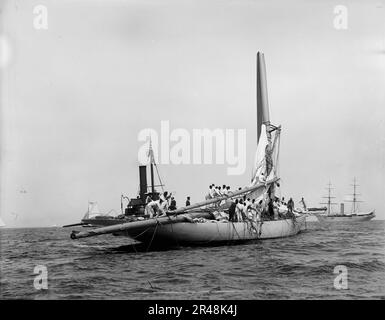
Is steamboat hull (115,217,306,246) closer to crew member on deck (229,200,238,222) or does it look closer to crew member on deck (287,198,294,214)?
crew member on deck (229,200,238,222)

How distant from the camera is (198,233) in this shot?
24812mm

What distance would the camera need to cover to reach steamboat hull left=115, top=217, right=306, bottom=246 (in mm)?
23953

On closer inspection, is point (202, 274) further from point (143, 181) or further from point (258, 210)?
point (143, 181)

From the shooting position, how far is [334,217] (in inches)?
3531

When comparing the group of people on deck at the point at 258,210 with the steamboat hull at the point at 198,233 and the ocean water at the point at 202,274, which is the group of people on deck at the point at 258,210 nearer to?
the steamboat hull at the point at 198,233

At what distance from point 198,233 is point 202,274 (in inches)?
274

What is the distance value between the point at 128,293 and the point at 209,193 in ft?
45.1

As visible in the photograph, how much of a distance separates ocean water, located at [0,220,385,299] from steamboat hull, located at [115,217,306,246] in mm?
691

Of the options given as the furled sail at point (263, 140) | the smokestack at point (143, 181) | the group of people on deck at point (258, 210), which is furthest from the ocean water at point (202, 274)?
the smokestack at point (143, 181)

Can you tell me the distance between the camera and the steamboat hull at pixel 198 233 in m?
24.0

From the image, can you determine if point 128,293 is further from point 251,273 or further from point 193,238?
point 193,238

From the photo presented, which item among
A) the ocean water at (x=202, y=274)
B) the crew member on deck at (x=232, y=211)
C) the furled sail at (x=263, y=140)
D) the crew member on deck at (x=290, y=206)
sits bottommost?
the ocean water at (x=202, y=274)
